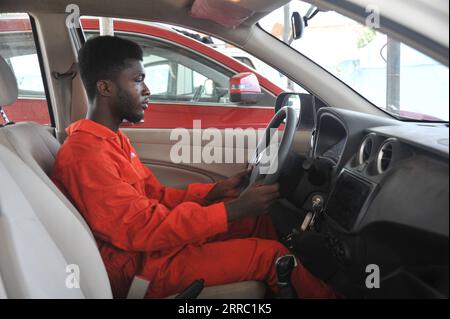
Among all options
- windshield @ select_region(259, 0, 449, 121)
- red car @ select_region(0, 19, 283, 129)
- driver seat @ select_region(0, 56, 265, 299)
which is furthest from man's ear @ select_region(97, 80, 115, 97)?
red car @ select_region(0, 19, 283, 129)

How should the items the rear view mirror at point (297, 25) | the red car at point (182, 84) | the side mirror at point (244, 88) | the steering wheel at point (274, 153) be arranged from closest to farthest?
the steering wheel at point (274, 153) < the rear view mirror at point (297, 25) < the side mirror at point (244, 88) < the red car at point (182, 84)

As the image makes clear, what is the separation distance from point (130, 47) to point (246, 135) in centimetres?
113

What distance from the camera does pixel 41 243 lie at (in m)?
1.35

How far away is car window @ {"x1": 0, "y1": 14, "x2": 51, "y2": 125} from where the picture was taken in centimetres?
255

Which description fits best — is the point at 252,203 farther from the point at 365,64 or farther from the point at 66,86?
the point at 66,86

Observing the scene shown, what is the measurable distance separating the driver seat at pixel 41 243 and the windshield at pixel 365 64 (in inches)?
32.4

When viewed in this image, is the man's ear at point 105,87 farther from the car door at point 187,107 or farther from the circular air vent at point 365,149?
the car door at point 187,107

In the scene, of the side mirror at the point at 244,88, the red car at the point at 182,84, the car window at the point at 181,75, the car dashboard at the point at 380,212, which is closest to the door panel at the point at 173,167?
the red car at the point at 182,84

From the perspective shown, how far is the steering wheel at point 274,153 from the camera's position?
5.57ft

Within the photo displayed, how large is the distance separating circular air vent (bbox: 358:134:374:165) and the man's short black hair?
2.94 ft

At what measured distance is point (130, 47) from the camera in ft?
6.16

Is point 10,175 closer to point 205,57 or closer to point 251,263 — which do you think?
point 251,263

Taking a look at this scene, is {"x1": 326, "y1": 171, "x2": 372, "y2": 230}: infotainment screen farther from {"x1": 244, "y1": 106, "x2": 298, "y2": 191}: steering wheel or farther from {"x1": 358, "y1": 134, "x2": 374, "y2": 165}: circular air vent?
{"x1": 244, "y1": 106, "x2": 298, "y2": 191}: steering wheel

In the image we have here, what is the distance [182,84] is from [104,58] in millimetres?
1730
